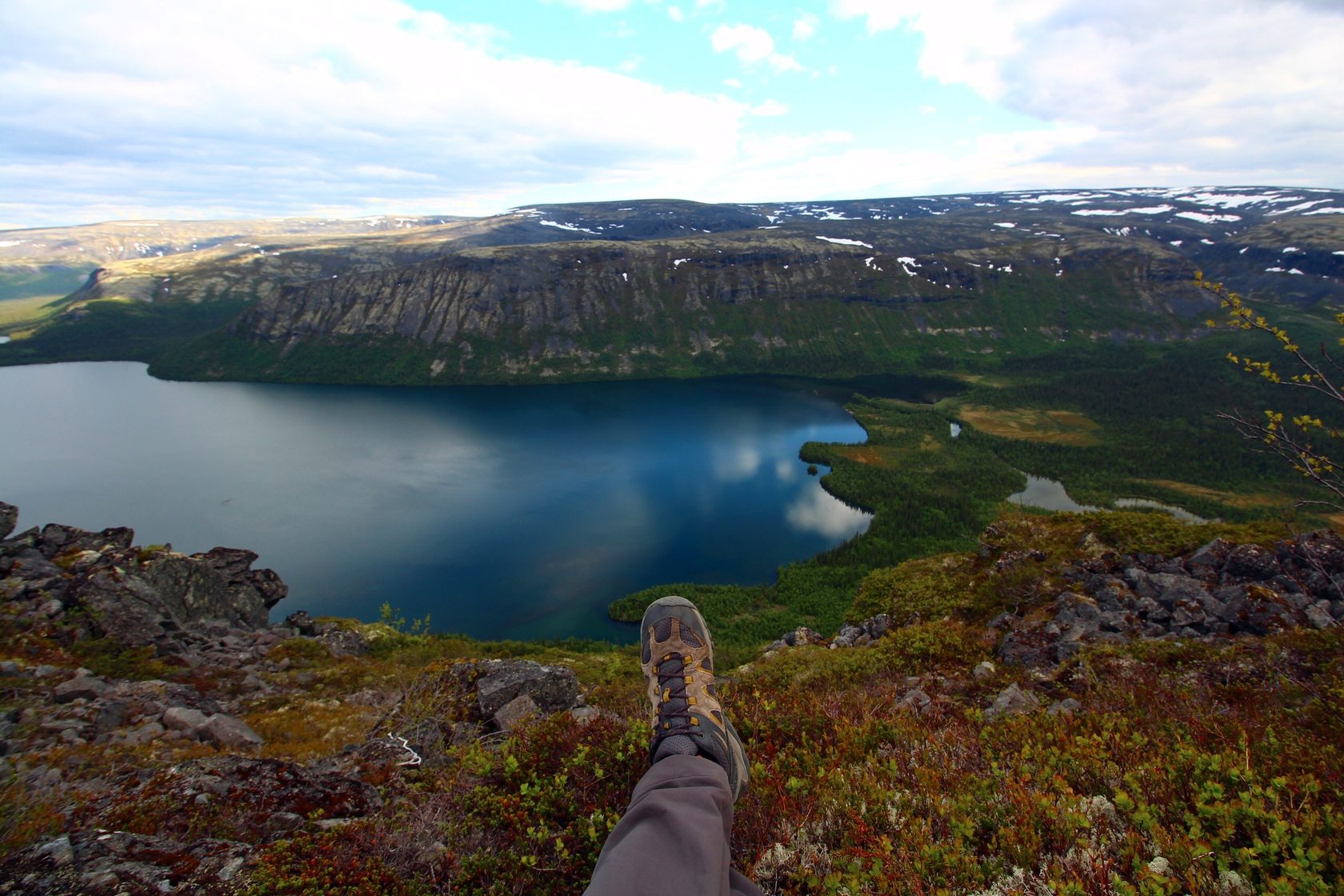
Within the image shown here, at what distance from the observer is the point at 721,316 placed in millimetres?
177000

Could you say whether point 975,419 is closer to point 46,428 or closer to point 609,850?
point 609,850

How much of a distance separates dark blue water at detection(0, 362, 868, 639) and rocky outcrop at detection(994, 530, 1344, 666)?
114ft

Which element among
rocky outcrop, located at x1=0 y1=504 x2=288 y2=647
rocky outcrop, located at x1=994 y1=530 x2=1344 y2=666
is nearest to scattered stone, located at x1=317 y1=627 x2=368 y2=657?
rocky outcrop, located at x1=0 y1=504 x2=288 y2=647

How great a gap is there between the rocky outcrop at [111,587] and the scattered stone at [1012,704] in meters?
23.3

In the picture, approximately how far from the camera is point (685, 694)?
6504 mm

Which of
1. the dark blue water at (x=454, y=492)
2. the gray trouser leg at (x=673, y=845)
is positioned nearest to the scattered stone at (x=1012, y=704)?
the gray trouser leg at (x=673, y=845)

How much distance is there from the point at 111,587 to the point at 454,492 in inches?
2086

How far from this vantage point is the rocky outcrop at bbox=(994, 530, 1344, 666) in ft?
41.5

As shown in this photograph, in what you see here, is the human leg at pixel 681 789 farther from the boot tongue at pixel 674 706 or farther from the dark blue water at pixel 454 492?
the dark blue water at pixel 454 492

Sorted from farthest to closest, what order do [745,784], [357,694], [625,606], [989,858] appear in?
[625,606]
[357,694]
[745,784]
[989,858]

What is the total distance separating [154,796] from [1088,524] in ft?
77.8

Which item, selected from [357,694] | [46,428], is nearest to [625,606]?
[357,694]

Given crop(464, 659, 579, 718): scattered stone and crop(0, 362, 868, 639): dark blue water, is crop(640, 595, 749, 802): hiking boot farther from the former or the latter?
crop(0, 362, 868, 639): dark blue water

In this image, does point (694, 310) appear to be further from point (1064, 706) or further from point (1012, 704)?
point (1064, 706)
